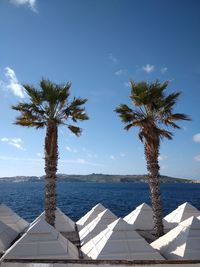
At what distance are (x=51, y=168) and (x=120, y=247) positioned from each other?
6682 millimetres

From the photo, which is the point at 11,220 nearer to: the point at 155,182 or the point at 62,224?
the point at 62,224

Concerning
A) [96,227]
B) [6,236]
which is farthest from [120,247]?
[6,236]

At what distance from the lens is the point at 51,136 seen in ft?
60.5

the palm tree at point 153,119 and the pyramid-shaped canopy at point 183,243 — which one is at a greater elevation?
the palm tree at point 153,119

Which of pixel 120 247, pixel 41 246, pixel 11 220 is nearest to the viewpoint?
pixel 41 246

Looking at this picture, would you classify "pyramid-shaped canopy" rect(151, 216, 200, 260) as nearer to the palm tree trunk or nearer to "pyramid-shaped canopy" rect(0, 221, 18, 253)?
the palm tree trunk

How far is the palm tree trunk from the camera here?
61.4 feet

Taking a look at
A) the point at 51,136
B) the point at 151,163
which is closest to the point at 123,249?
the point at 151,163

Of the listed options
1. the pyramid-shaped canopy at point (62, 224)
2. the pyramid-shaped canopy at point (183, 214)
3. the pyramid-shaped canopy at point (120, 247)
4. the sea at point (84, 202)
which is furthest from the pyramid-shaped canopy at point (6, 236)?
the sea at point (84, 202)

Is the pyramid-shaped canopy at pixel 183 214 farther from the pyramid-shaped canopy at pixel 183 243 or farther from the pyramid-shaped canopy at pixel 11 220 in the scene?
the pyramid-shaped canopy at pixel 11 220

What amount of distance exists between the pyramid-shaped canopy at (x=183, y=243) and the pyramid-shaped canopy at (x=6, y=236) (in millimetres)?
8836

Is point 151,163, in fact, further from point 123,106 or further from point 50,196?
point 50,196

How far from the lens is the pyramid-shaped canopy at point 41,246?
12.8 m

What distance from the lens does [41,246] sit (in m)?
13.3
